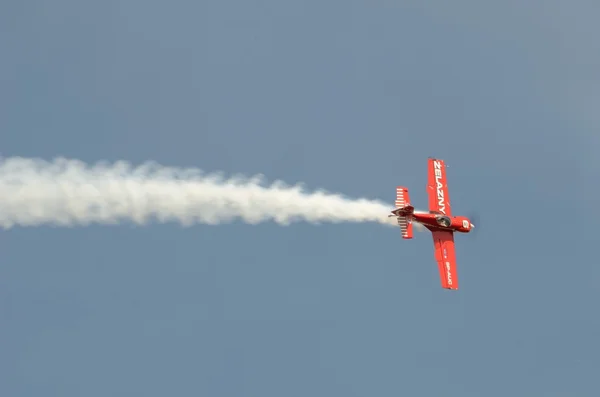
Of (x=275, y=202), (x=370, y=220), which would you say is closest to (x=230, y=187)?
(x=275, y=202)

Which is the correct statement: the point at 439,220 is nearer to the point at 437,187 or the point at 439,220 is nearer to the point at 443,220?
the point at 443,220

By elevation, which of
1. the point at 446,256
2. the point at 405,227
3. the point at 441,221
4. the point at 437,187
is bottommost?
the point at 446,256

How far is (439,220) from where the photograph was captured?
224ft

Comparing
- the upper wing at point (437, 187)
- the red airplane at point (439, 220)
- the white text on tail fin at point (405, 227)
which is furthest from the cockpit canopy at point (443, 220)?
the white text on tail fin at point (405, 227)

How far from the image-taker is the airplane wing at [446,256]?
67.2 metres

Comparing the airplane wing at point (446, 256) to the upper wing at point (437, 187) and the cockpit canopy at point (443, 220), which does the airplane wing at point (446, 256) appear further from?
the upper wing at point (437, 187)

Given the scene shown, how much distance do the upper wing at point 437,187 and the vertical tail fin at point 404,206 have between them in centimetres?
395

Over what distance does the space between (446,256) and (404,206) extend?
16.0 ft

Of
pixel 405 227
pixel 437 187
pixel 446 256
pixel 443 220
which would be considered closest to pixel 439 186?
pixel 437 187

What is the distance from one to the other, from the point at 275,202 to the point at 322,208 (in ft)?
9.69

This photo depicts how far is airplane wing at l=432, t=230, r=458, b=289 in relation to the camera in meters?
67.2

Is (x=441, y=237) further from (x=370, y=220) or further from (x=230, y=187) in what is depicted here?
(x=230, y=187)

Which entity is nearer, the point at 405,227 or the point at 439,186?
the point at 405,227

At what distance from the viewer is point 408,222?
65438 mm
